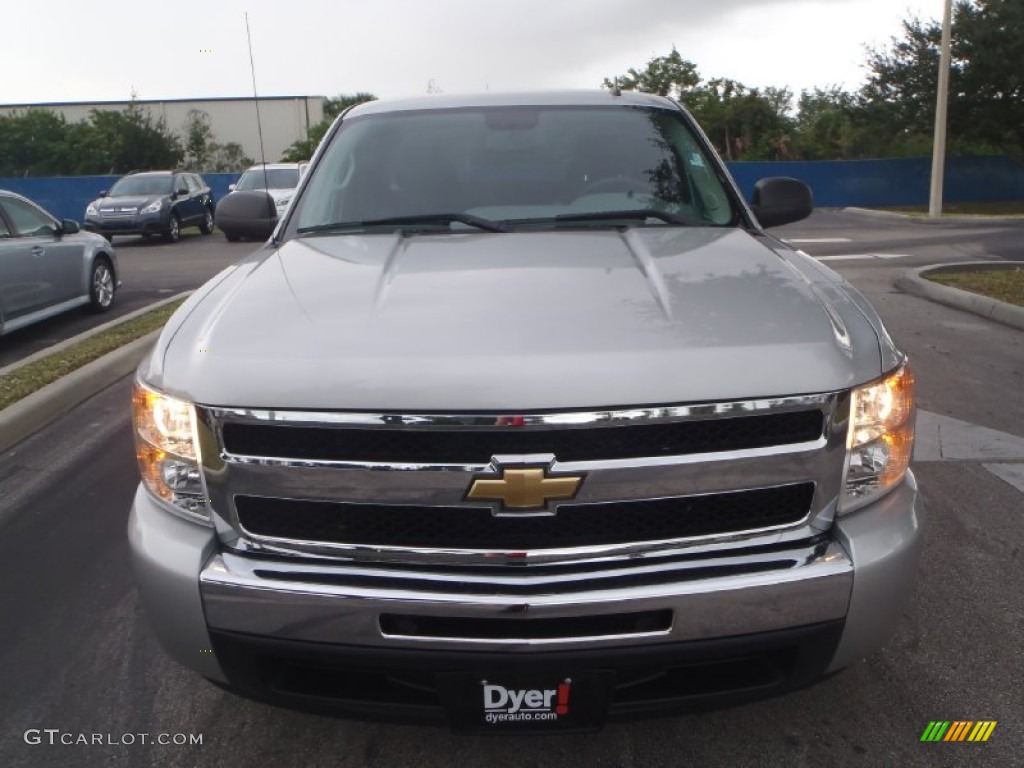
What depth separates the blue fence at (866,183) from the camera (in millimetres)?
30969

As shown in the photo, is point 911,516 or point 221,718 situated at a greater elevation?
point 911,516

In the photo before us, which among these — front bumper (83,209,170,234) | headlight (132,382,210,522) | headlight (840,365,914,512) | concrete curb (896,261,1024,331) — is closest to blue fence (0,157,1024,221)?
front bumper (83,209,170,234)

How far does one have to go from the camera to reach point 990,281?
10.7m

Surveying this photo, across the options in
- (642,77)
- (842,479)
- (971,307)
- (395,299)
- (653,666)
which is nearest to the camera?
(653,666)

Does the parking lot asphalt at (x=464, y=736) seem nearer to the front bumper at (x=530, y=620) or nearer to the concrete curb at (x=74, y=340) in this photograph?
the front bumper at (x=530, y=620)

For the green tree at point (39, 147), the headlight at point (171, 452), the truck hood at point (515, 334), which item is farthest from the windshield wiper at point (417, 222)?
the green tree at point (39, 147)

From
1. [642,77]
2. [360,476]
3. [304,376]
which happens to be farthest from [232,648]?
[642,77]

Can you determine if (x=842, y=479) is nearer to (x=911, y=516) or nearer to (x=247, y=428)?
(x=911, y=516)

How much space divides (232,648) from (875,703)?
6.11 ft

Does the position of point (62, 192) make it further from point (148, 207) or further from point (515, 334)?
point (515, 334)

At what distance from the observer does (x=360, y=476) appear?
6.90ft

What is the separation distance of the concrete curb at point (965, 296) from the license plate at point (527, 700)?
7.74 metres

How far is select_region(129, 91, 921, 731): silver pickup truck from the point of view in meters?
2.06

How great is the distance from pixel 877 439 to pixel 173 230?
21.2 meters
